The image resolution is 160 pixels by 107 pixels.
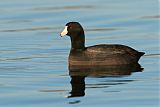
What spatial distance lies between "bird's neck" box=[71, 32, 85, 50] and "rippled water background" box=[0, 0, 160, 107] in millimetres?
319

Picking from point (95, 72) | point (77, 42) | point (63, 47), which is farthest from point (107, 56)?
point (63, 47)

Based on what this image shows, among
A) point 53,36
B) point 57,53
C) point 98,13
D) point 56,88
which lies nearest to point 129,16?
point 98,13

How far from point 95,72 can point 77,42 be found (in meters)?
1.80

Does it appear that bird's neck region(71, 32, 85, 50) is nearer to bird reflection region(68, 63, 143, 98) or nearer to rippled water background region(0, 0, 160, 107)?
rippled water background region(0, 0, 160, 107)

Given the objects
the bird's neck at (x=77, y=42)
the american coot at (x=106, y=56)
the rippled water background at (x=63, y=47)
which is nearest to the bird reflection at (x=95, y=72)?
the rippled water background at (x=63, y=47)

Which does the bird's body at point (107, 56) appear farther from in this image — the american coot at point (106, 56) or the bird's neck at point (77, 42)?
the bird's neck at point (77, 42)

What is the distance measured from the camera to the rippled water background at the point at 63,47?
43.6 feet

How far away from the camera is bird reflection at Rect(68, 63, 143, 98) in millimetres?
14895

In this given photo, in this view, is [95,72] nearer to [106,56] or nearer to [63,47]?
[106,56]

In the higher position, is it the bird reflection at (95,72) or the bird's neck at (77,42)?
the bird's neck at (77,42)

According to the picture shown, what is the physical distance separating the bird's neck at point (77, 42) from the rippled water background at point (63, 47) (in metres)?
0.32

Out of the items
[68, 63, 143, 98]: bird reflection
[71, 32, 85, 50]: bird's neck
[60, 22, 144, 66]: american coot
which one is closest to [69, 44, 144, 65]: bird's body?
[60, 22, 144, 66]: american coot

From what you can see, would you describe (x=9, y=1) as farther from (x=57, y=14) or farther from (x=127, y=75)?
(x=127, y=75)

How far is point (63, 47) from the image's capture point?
740 inches
